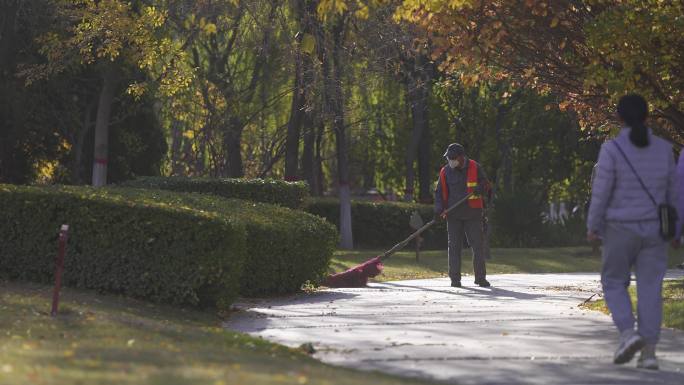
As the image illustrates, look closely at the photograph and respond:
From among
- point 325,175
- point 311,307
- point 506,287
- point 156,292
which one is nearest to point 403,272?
point 506,287

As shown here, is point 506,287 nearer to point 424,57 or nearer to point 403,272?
point 403,272

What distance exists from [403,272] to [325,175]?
1483 inches

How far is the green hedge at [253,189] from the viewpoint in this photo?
2319cm

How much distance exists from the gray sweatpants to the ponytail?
23.6 inches

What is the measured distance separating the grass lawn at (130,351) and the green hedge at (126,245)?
545 mm

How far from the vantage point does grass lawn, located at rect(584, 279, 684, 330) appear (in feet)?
41.1

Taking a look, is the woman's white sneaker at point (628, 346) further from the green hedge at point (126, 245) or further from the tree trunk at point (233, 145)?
the tree trunk at point (233, 145)

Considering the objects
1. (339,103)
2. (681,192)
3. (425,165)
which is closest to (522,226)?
(425,165)

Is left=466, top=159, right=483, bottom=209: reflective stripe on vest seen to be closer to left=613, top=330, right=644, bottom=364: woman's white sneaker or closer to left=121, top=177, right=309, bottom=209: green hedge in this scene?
left=121, top=177, right=309, bottom=209: green hedge

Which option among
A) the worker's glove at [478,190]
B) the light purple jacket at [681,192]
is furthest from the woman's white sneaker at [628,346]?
the worker's glove at [478,190]

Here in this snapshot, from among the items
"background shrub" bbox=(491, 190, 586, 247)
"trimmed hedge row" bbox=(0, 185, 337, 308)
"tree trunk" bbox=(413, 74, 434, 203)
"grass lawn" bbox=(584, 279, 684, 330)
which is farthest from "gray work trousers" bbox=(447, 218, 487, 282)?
"tree trunk" bbox=(413, 74, 434, 203)

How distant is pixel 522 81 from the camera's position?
17484mm

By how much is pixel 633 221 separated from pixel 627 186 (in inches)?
10.1

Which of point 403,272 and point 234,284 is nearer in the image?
point 234,284
